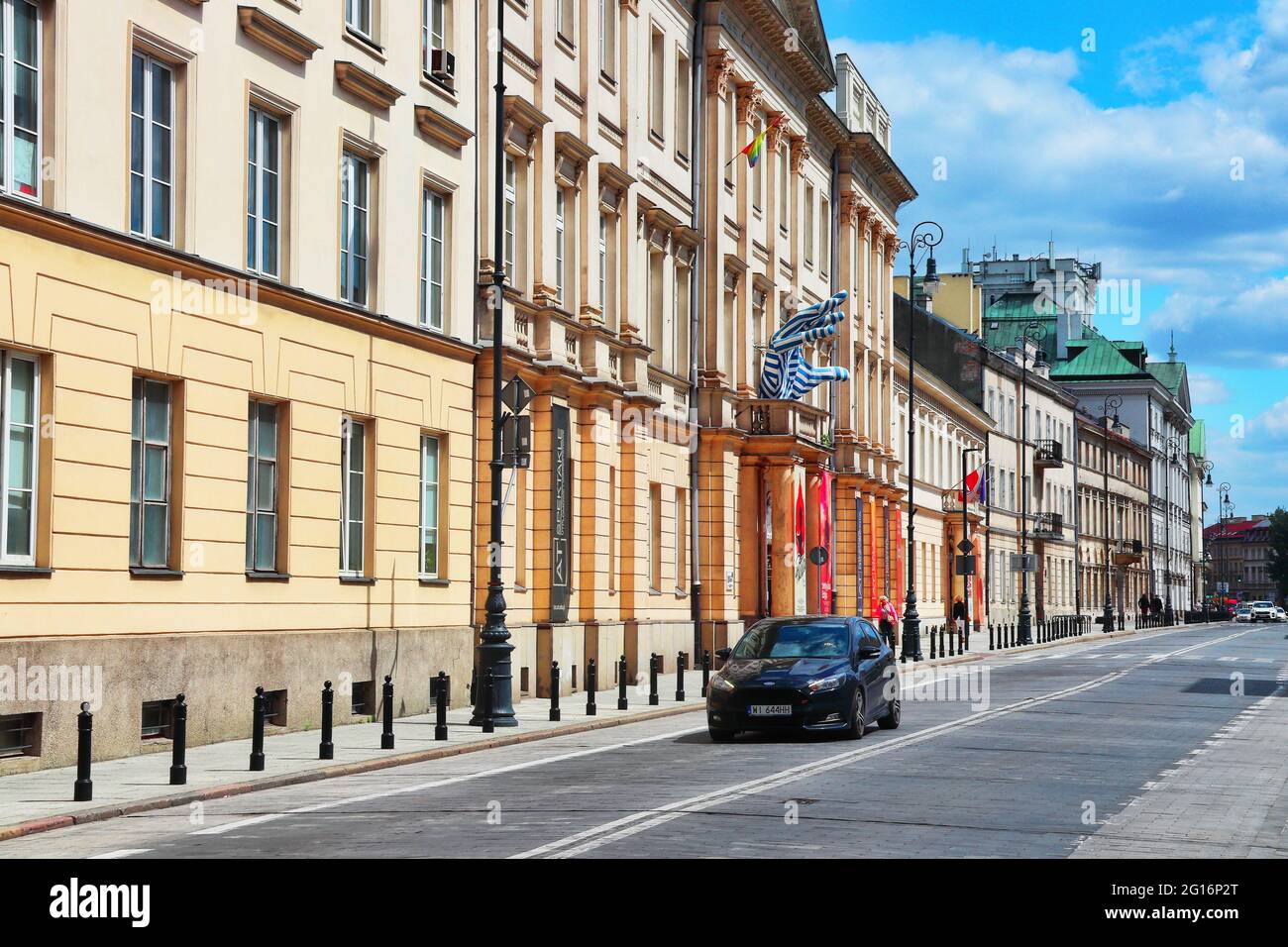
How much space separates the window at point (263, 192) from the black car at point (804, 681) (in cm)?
788

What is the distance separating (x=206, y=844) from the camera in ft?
42.3

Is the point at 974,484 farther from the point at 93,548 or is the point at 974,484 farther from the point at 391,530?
the point at 93,548

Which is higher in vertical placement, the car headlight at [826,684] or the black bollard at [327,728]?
the car headlight at [826,684]

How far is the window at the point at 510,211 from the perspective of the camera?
103 ft

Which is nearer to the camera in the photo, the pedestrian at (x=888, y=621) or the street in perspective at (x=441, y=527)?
the street in perspective at (x=441, y=527)

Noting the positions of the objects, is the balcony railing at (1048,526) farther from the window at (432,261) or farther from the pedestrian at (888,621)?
the window at (432,261)

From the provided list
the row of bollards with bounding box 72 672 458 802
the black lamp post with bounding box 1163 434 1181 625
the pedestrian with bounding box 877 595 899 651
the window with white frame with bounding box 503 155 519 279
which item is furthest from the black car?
the black lamp post with bounding box 1163 434 1181 625

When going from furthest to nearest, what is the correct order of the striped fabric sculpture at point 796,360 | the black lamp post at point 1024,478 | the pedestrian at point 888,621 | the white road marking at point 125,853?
the black lamp post at point 1024,478 → the pedestrian at point 888,621 → the striped fabric sculpture at point 796,360 → the white road marking at point 125,853

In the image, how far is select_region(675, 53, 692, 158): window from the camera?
42094 mm

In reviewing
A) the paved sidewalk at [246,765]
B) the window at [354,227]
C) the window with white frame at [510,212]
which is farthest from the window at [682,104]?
the paved sidewalk at [246,765]

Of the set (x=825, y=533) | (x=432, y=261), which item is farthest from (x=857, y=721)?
(x=825, y=533)

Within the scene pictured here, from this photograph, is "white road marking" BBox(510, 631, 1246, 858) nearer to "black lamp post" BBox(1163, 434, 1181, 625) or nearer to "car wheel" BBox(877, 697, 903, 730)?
"car wheel" BBox(877, 697, 903, 730)
